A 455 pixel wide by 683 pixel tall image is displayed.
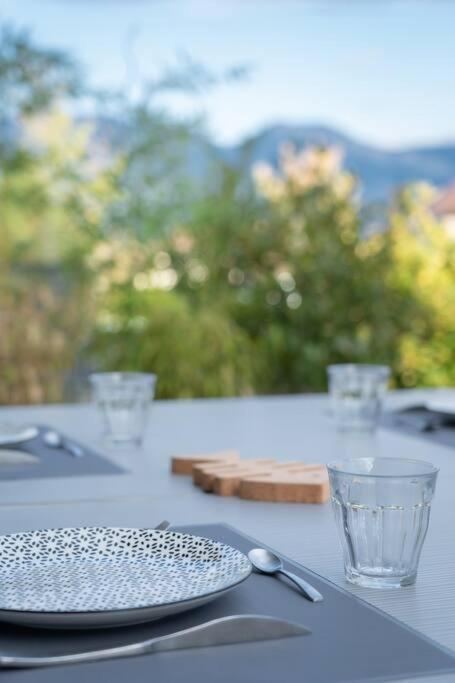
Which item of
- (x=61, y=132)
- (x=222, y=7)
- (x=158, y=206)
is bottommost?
(x=158, y=206)

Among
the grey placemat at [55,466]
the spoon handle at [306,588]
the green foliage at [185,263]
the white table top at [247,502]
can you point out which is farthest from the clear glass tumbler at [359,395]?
the green foliage at [185,263]

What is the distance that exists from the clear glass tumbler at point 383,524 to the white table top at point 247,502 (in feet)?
0.06

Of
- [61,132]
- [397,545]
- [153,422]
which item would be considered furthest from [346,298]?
[397,545]

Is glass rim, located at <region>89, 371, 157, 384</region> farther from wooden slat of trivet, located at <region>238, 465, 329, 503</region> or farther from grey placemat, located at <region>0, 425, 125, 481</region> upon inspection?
wooden slat of trivet, located at <region>238, 465, 329, 503</region>

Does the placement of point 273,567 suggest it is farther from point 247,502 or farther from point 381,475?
point 247,502

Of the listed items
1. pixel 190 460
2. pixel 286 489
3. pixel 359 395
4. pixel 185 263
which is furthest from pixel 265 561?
pixel 185 263

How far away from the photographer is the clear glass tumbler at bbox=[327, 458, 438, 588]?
3.19ft

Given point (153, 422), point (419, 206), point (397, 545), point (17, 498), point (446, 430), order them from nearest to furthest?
point (397, 545)
point (17, 498)
point (446, 430)
point (153, 422)
point (419, 206)

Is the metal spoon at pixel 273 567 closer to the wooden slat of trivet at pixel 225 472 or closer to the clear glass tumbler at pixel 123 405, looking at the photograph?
the wooden slat of trivet at pixel 225 472

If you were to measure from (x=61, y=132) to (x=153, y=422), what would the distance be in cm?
349

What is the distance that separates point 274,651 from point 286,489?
1.87ft

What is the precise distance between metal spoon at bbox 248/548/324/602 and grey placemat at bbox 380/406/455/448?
2.75ft

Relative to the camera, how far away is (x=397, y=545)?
38.6 inches

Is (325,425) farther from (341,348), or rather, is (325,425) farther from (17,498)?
(341,348)
